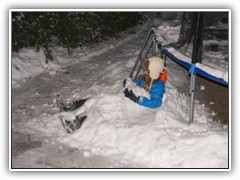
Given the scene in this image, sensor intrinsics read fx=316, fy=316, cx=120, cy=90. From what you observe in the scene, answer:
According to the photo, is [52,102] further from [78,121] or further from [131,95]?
[131,95]

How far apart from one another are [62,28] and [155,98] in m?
4.88

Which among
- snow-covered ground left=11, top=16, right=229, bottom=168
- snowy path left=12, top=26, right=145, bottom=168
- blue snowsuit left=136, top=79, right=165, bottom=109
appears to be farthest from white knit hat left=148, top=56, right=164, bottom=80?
snowy path left=12, top=26, right=145, bottom=168

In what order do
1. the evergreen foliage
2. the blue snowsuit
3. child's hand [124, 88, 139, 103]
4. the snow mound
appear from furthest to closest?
the evergreen foliage < child's hand [124, 88, 139, 103] < the blue snowsuit < the snow mound

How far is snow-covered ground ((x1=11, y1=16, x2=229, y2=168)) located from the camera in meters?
4.14

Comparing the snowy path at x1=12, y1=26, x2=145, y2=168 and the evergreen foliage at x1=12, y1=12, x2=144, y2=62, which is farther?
the evergreen foliage at x1=12, y1=12, x2=144, y2=62

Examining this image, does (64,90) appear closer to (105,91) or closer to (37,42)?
(105,91)

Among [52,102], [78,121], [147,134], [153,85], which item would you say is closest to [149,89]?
[153,85]

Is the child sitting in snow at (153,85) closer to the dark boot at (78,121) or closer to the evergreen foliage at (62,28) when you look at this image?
the dark boot at (78,121)

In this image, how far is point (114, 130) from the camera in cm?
459

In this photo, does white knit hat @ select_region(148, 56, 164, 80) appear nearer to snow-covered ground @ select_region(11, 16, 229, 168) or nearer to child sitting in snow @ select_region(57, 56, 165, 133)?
child sitting in snow @ select_region(57, 56, 165, 133)

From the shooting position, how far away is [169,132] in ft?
14.6

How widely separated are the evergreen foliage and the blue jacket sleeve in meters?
3.98

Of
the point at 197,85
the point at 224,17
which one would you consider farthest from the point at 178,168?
the point at 224,17

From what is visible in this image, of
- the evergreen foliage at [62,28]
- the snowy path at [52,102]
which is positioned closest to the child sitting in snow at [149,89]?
the snowy path at [52,102]
